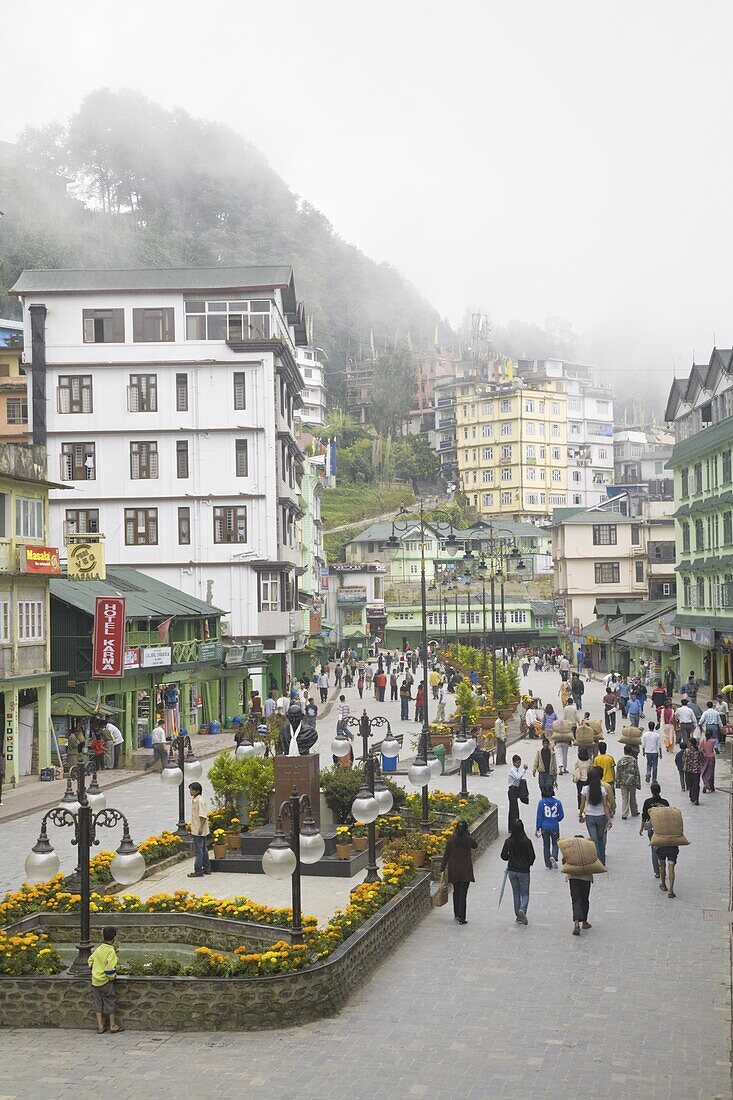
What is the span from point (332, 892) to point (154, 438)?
40393 mm

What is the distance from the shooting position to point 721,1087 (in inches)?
423

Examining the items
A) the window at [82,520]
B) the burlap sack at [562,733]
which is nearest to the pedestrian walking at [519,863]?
the burlap sack at [562,733]

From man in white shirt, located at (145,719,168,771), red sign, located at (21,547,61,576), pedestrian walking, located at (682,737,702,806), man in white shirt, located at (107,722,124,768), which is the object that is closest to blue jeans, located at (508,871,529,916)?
pedestrian walking, located at (682,737,702,806)

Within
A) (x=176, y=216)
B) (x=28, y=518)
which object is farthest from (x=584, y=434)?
(x=28, y=518)

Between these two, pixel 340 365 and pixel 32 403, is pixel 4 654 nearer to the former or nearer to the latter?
pixel 32 403

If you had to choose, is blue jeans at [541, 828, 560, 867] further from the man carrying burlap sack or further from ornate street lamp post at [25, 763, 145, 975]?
ornate street lamp post at [25, 763, 145, 975]

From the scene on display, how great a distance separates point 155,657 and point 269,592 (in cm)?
1714

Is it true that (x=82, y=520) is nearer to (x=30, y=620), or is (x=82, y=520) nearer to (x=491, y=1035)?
(x=30, y=620)

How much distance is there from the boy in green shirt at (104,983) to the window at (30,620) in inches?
855

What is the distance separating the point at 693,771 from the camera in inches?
1057

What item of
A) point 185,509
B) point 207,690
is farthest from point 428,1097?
point 185,509

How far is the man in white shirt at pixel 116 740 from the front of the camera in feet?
120

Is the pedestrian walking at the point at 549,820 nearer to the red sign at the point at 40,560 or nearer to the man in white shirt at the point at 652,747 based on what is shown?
the man in white shirt at the point at 652,747

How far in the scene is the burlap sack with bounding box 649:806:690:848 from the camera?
1792 centimetres
